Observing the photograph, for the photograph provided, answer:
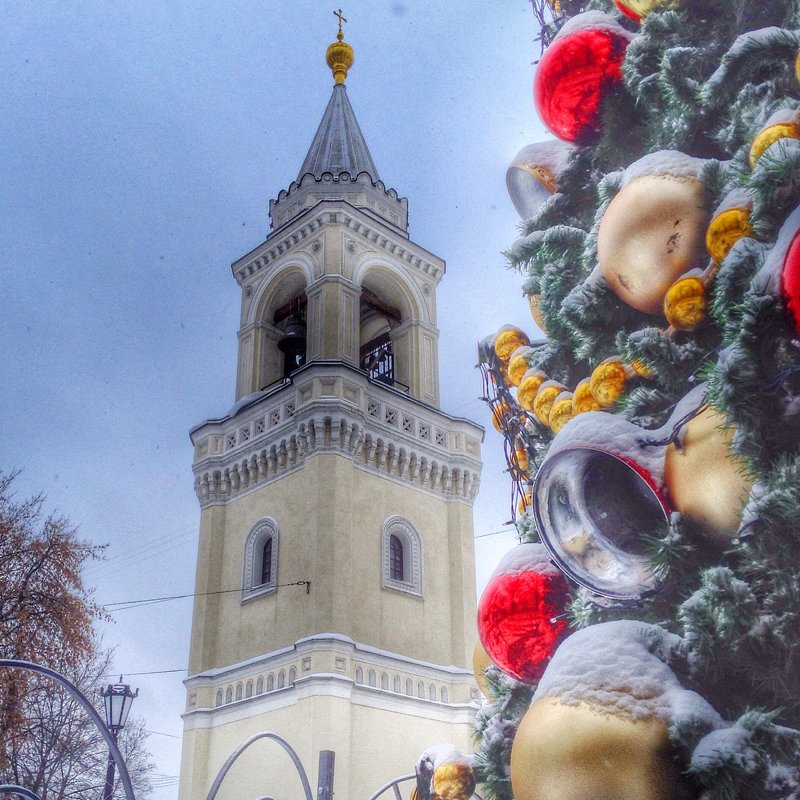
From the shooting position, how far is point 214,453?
81.0 feet

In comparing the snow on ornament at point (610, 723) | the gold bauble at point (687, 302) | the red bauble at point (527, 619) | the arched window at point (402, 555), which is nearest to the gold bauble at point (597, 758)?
the snow on ornament at point (610, 723)

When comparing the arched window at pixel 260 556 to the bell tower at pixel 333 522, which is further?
the arched window at pixel 260 556

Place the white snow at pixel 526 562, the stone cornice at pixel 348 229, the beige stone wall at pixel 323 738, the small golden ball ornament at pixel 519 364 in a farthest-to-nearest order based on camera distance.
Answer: the stone cornice at pixel 348 229 < the beige stone wall at pixel 323 738 < the small golden ball ornament at pixel 519 364 < the white snow at pixel 526 562

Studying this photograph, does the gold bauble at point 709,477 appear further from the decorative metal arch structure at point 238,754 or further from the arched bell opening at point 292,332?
the arched bell opening at point 292,332

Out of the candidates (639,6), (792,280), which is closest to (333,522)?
Result: (639,6)

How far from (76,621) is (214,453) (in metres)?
7.65

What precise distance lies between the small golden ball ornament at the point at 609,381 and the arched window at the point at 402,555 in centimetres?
1872

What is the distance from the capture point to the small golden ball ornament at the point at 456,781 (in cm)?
388

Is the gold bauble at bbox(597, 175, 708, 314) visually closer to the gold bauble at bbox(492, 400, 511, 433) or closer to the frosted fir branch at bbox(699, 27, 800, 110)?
the frosted fir branch at bbox(699, 27, 800, 110)

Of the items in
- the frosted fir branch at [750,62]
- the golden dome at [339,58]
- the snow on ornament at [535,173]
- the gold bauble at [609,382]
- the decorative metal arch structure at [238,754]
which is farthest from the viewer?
the golden dome at [339,58]

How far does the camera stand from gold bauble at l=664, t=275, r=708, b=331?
3.12 meters

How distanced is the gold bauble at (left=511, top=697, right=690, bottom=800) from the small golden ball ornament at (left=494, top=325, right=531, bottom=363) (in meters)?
2.21

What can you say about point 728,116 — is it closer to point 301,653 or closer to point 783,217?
point 783,217

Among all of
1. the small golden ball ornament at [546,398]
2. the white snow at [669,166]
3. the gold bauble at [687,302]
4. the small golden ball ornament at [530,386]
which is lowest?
the gold bauble at [687,302]
